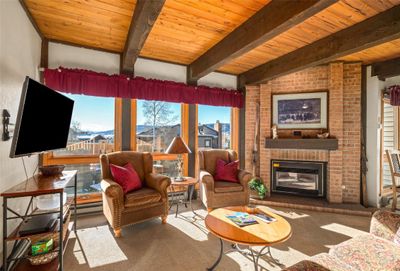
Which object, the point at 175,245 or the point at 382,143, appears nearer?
the point at 175,245

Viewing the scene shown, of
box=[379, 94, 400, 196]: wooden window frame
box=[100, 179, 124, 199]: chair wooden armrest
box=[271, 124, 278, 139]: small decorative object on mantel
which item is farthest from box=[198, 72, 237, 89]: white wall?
box=[379, 94, 400, 196]: wooden window frame

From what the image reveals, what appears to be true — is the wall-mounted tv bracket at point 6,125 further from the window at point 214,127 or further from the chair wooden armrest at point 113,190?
the window at point 214,127

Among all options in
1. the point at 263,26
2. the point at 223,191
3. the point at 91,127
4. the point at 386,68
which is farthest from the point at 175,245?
the point at 386,68

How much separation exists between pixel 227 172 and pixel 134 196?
63.3 inches

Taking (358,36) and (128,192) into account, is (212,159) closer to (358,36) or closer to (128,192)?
(128,192)

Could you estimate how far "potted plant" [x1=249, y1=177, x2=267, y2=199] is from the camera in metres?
3.97

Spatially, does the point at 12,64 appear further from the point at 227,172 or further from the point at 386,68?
the point at 386,68

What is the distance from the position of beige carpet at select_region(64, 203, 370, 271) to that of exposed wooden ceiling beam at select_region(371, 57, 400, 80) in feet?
8.36

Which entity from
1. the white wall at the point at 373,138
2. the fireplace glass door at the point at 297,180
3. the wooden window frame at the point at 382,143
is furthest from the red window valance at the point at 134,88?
the wooden window frame at the point at 382,143

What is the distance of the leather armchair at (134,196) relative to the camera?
8.26 ft

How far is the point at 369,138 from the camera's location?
385 centimetres

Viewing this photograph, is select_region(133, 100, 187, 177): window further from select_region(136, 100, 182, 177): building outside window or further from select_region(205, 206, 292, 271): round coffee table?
select_region(205, 206, 292, 271): round coffee table

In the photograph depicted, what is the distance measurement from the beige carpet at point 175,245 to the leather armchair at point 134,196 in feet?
0.65

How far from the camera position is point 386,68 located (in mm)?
3670
